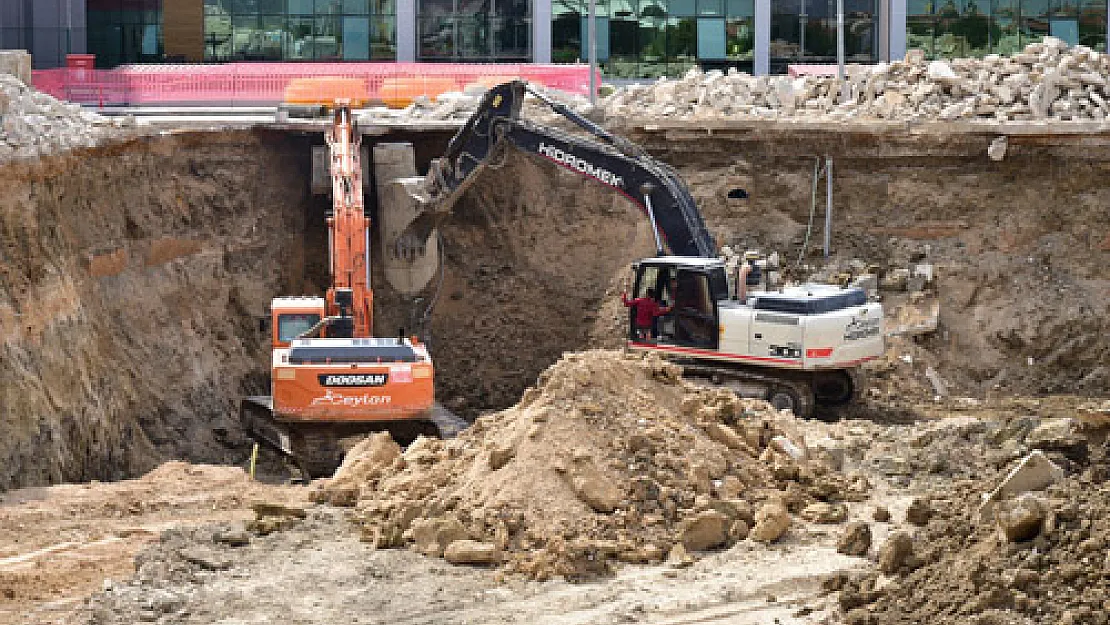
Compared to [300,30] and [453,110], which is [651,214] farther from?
[300,30]

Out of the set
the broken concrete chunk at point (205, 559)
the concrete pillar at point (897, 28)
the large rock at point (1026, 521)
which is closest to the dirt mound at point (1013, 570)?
the large rock at point (1026, 521)

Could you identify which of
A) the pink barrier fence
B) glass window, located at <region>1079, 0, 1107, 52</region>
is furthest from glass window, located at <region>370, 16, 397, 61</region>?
glass window, located at <region>1079, 0, 1107, 52</region>

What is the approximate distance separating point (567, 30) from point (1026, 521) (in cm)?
3895

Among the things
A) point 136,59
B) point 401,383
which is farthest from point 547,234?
point 136,59

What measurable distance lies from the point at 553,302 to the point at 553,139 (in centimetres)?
432

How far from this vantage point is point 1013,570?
12.6 meters

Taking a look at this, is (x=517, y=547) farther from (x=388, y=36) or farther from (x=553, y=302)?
(x=388, y=36)

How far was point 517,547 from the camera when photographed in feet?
52.4

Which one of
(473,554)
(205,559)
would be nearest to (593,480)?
(473,554)

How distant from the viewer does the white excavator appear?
23359 millimetres

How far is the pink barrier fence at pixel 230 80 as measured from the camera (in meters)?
36.8

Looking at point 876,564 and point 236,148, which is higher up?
point 236,148

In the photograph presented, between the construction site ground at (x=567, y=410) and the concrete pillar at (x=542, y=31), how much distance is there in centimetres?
1943

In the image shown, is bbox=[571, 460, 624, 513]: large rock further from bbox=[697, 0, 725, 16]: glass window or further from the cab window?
bbox=[697, 0, 725, 16]: glass window
